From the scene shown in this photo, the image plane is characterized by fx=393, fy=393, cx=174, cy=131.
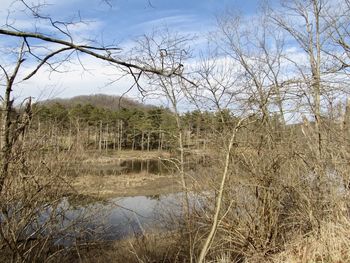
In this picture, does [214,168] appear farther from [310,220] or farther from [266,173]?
[310,220]

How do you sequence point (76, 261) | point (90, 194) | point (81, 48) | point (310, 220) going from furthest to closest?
point (76, 261) < point (90, 194) < point (310, 220) < point (81, 48)

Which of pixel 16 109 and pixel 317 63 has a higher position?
pixel 317 63

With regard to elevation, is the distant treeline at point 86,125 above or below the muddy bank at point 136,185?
above

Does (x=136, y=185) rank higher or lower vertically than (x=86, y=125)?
lower

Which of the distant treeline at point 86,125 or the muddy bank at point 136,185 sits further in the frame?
the muddy bank at point 136,185

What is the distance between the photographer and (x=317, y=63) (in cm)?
1212

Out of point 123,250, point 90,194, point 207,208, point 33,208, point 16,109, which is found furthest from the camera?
point 123,250

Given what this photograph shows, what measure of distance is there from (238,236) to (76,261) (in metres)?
5.57

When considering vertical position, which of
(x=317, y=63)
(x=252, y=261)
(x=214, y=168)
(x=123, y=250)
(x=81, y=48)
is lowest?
(x=123, y=250)

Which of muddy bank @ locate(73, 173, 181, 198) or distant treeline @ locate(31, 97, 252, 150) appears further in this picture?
muddy bank @ locate(73, 173, 181, 198)

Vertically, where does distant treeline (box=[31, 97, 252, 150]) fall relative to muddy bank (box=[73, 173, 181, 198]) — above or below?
above

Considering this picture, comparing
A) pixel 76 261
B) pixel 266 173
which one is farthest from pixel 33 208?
pixel 76 261

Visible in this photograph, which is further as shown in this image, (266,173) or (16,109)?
(266,173)

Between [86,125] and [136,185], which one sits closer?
[86,125]
